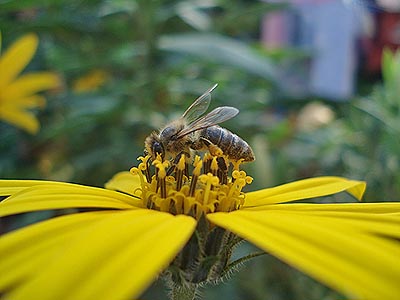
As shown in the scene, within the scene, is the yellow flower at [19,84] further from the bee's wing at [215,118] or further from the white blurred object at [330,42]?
the white blurred object at [330,42]

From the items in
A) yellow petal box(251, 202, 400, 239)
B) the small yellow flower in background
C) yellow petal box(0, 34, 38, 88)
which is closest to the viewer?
yellow petal box(251, 202, 400, 239)

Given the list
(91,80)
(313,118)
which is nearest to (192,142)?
(91,80)

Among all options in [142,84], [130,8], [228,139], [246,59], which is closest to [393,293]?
[228,139]

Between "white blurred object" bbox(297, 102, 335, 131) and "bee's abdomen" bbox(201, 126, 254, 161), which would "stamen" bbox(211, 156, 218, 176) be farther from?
"white blurred object" bbox(297, 102, 335, 131)

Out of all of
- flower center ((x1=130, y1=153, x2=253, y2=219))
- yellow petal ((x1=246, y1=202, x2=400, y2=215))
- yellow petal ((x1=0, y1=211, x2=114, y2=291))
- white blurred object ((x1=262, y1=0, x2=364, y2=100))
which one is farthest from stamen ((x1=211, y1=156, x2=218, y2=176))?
white blurred object ((x1=262, y1=0, x2=364, y2=100))

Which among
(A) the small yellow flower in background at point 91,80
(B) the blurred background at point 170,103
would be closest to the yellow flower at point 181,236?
(B) the blurred background at point 170,103

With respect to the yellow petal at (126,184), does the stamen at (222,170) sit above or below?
above
